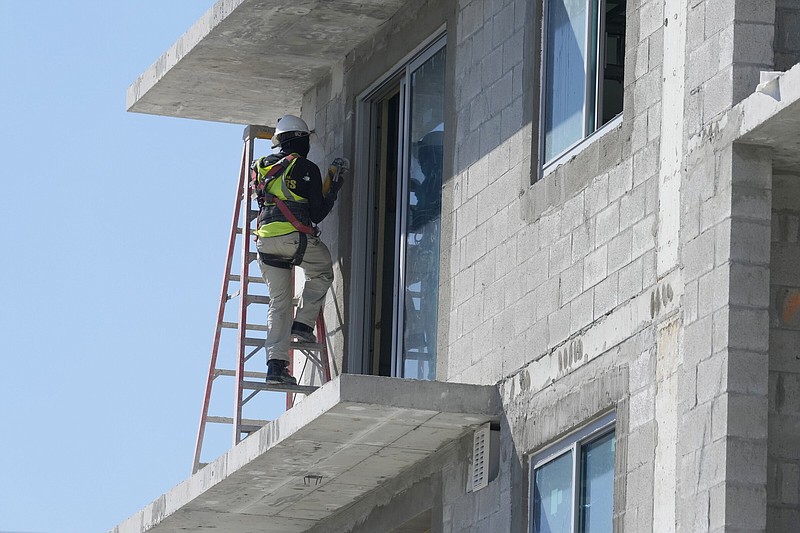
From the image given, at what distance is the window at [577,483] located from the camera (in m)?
11.9

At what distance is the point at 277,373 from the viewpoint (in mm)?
15492

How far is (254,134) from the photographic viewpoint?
56.5ft

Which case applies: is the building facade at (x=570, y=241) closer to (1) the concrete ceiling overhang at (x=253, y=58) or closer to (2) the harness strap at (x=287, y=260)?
(1) the concrete ceiling overhang at (x=253, y=58)

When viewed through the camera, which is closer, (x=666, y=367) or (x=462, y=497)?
(x=666, y=367)

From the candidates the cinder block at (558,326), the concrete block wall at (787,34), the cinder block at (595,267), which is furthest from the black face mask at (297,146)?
the concrete block wall at (787,34)

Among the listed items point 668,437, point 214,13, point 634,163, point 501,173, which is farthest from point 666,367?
point 214,13

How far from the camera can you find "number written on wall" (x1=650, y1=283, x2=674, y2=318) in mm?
11180

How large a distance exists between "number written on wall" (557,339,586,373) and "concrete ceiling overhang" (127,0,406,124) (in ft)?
14.3

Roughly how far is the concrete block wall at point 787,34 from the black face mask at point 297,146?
237 inches

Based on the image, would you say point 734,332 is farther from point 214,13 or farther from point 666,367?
point 214,13

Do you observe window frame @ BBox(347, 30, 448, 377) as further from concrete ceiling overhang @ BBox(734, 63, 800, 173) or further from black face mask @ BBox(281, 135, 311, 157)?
concrete ceiling overhang @ BBox(734, 63, 800, 173)

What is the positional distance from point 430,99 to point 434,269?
1.34m

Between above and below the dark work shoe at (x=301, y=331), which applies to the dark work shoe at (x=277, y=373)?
below

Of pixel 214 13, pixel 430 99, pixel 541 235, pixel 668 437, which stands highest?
pixel 214 13
